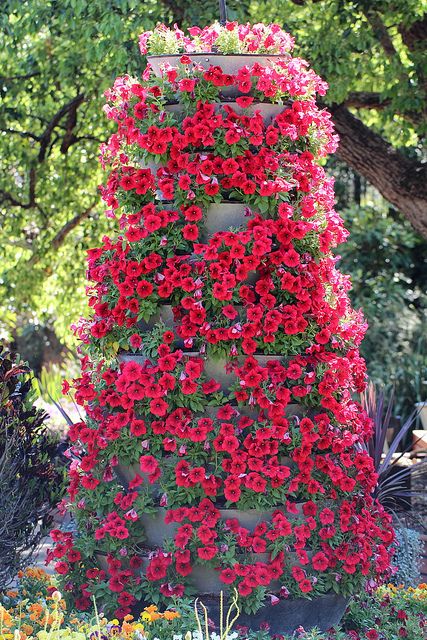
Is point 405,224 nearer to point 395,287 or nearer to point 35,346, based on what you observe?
point 395,287

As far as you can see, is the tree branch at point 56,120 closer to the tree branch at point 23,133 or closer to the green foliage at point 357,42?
the tree branch at point 23,133

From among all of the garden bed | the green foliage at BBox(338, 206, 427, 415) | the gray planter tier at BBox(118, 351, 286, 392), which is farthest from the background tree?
the garden bed

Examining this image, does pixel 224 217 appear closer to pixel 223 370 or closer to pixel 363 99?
pixel 223 370

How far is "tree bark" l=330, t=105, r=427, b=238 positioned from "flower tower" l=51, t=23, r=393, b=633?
147 inches

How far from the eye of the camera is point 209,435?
12.8 feet

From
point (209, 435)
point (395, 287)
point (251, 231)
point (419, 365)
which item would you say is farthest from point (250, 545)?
point (395, 287)

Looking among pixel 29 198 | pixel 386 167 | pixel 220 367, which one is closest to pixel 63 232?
pixel 29 198

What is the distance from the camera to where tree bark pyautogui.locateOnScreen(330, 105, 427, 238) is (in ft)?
25.7

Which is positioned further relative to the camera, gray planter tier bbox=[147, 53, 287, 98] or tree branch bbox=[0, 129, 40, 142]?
tree branch bbox=[0, 129, 40, 142]

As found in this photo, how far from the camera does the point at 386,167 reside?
26.1ft

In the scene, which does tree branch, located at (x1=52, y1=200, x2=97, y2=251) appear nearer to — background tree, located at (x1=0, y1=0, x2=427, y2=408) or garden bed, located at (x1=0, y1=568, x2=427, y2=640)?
background tree, located at (x1=0, y1=0, x2=427, y2=408)

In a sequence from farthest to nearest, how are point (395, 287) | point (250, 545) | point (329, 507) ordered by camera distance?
point (395, 287)
point (329, 507)
point (250, 545)

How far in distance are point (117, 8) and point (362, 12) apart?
1.89 meters

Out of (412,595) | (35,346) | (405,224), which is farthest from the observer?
(35,346)
